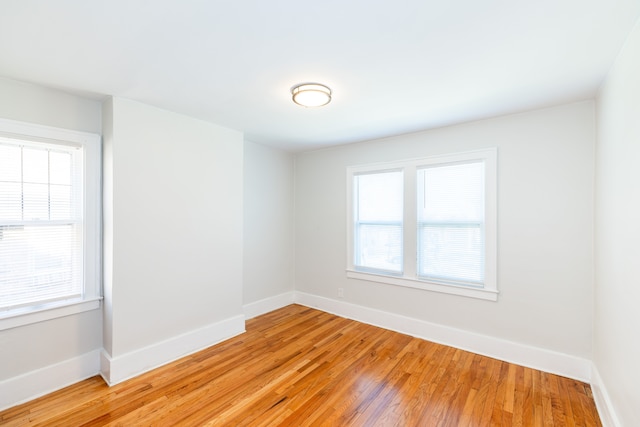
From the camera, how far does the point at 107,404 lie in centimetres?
222

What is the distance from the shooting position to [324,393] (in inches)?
93.8

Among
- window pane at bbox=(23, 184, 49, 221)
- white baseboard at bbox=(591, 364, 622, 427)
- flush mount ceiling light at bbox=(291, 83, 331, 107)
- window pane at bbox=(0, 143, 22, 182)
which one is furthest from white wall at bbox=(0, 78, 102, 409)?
white baseboard at bbox=(591, 364, 622, 427)

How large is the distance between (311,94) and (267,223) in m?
2.48

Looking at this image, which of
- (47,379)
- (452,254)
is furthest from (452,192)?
(47,379)

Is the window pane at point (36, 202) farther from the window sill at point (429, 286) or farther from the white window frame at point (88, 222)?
the window sill at point (429, 286)

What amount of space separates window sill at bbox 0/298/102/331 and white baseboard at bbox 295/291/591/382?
2902 mm

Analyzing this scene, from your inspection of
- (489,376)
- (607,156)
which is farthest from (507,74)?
(489,376)

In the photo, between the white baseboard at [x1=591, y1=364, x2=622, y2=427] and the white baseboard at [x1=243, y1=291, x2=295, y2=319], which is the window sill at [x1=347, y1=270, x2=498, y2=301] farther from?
the white baseboard at [x1=243, y1=291, x2=295, y2=319]

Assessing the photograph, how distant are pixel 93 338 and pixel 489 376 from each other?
370 cm

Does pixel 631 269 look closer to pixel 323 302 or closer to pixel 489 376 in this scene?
pixel 489 376

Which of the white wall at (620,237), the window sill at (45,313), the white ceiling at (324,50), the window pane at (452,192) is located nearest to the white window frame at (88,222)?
the window sill at (45,313)

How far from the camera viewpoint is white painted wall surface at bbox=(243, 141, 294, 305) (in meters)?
4.11

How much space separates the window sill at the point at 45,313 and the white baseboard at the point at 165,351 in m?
0.47

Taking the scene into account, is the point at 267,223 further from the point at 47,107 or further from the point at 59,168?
the point at 47,107
